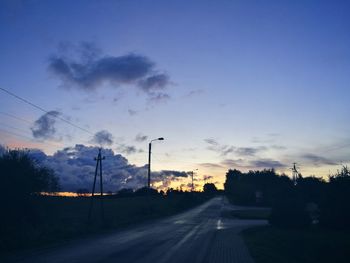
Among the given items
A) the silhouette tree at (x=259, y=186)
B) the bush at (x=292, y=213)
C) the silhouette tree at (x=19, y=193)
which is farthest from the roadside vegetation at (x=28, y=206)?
the silhouette tree at (x=259, y=186)

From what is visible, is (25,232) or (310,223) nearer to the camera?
(25,232)

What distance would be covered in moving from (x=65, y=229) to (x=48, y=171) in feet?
16.6

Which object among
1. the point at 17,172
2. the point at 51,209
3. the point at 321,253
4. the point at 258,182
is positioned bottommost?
the point at 321,253

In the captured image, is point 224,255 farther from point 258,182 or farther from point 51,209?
point 258,182

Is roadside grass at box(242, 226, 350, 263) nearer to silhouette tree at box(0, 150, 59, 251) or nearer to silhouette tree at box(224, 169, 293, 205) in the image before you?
silhouette tree at box(0, 150, 59, 251)

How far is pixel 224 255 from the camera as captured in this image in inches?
731

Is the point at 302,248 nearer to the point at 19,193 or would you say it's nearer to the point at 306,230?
the point at 306,230

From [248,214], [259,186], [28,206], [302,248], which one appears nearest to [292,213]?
[302,248]

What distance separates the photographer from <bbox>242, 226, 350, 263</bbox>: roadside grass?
18.9 meters

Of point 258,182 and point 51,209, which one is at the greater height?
point 258,182

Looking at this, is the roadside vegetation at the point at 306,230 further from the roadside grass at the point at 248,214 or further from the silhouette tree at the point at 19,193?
the roadside grass at the point at 248,214

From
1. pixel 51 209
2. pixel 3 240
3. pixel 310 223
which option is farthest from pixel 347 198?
pixel 3 240

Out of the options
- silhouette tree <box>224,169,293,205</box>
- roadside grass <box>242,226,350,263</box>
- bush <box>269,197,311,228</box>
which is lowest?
roadside grass <box>242,226,350,263</box>

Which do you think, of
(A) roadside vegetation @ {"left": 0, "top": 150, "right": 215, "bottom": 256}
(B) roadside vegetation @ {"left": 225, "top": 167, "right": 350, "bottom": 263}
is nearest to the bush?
(B) roadside vegetation @ {"left": 225, "top": 167, "right": 350, "bottom": 263}
